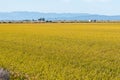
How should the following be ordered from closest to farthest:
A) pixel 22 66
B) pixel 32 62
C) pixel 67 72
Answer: pixel 67 72 → pixel 22 66 → pixel 32 62

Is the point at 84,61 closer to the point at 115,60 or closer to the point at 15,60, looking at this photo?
the point at 115,60

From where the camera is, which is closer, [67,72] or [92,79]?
[92,79]

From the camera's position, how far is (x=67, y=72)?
17156mm

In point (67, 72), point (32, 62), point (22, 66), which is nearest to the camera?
point (67, 72)

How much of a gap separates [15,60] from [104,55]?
6432mm

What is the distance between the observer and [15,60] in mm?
21891

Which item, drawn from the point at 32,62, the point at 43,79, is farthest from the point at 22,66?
the point at 43,79

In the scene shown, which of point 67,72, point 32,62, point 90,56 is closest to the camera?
point 67,72

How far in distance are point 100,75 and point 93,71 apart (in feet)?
→ 3.29

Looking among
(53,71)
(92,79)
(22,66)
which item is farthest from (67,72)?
(22,66)

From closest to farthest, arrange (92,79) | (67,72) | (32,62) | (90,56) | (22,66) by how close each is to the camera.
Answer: (92,79) → (67,72) → (22,66) → (32,62) → (90,56)

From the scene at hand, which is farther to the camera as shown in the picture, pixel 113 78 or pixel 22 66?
pixel 22 66

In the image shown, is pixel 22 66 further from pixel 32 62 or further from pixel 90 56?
pixel 90 56

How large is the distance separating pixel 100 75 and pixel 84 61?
15.2 ft
